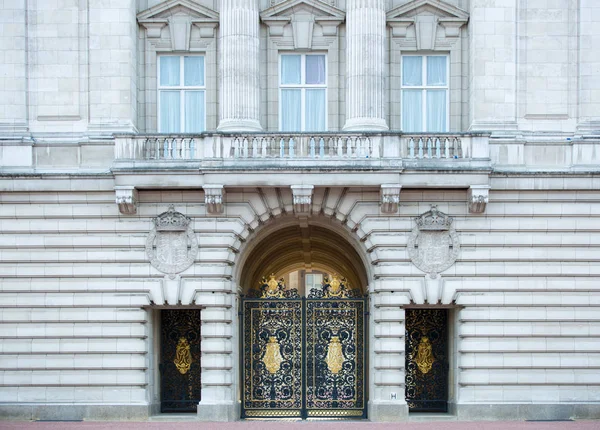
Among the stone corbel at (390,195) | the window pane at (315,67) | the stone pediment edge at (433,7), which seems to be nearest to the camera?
the stone corbel at (390,195)

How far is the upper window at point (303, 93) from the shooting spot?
30906 millimetres

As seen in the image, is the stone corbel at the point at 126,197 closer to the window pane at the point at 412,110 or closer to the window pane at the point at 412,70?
the window pane at the point at 412,110

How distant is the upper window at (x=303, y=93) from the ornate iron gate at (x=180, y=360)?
614 centimetres

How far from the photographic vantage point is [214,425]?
27312 millimetres

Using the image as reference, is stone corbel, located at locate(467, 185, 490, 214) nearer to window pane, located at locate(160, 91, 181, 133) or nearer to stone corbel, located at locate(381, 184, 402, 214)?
stone corbel, located at locate(381, 184, 402, 214)

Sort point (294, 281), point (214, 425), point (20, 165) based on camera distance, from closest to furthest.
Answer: point (214, 425)
point (20, 165)
point (294, 281)

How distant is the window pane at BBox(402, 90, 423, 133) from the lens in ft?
101

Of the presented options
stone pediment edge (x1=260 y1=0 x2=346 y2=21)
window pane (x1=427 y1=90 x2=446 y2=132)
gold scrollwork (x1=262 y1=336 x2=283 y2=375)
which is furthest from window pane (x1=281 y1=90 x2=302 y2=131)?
gold scrollwork (x1=262 y1=336 x2=283 y2=375)

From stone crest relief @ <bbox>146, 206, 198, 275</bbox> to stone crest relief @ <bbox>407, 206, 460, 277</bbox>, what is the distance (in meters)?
5.91

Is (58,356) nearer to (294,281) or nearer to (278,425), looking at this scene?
(278,425)

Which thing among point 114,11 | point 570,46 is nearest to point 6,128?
point 114,11

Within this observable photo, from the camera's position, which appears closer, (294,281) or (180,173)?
(180,173)

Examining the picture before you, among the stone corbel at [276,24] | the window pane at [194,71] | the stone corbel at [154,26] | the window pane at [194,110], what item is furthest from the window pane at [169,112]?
the stone corbel at [276,24]

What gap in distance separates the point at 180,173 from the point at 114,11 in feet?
16.5
